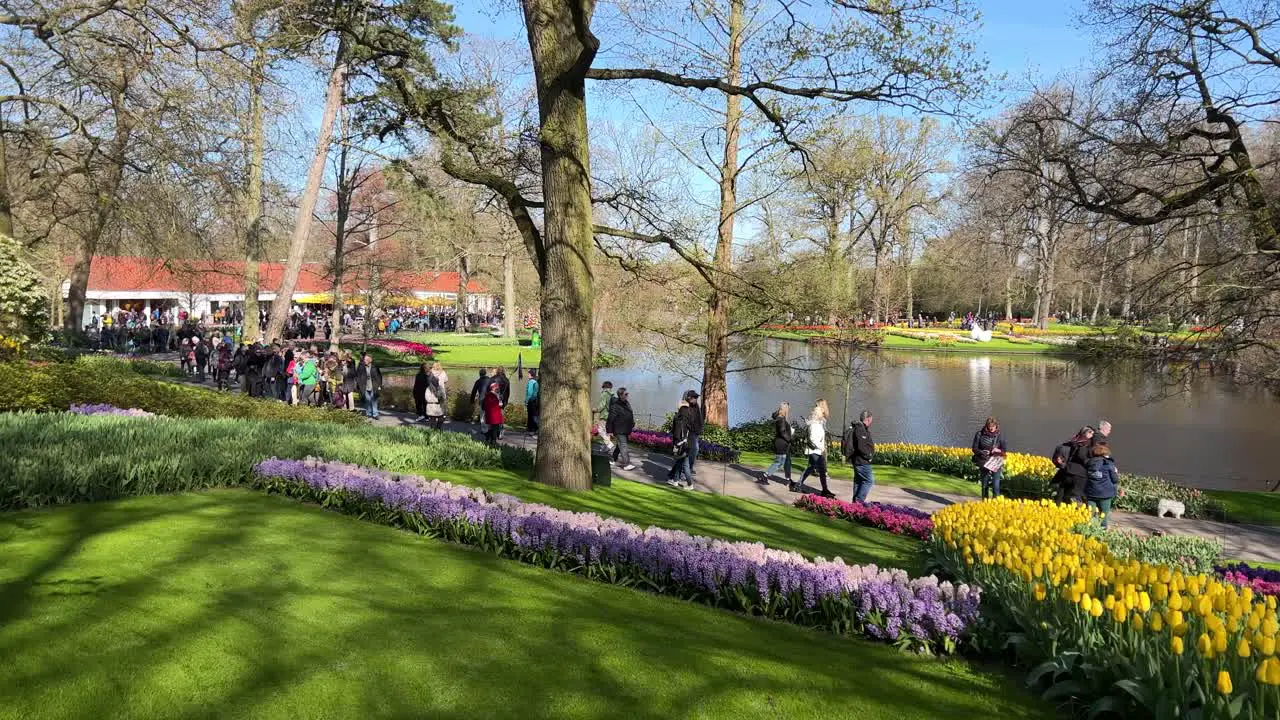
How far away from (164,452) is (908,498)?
36.9 ft

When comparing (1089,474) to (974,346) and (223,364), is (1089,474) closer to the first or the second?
(223,364)

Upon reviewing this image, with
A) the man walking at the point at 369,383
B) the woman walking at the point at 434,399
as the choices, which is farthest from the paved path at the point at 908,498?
the man walking at the point at 369,383

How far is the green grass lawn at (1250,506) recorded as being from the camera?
14.7 m

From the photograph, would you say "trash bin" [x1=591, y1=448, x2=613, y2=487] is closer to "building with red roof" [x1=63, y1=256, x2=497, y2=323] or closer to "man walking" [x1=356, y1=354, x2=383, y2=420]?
"man walking" [x1=356, y1=354, x2=383, y2=420]

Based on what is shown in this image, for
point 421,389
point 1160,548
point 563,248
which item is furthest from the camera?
point 421,389

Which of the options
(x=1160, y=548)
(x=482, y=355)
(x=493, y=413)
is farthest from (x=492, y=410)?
(x=482, y=355)

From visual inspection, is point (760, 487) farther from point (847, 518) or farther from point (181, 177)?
point (181, 177)

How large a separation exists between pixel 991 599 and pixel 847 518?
19.8ft

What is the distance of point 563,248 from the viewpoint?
407 inches

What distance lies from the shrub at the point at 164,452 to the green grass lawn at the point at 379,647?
0.73 metres

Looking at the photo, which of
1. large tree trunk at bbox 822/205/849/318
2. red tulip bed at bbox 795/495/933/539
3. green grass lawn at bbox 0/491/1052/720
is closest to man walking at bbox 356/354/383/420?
large tree trunk at bbox 822/205/849/318

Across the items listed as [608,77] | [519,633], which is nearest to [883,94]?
[608,77]

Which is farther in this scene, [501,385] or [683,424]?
[501,385]

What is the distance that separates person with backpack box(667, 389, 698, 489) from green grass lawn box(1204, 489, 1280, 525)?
9.35 metres
